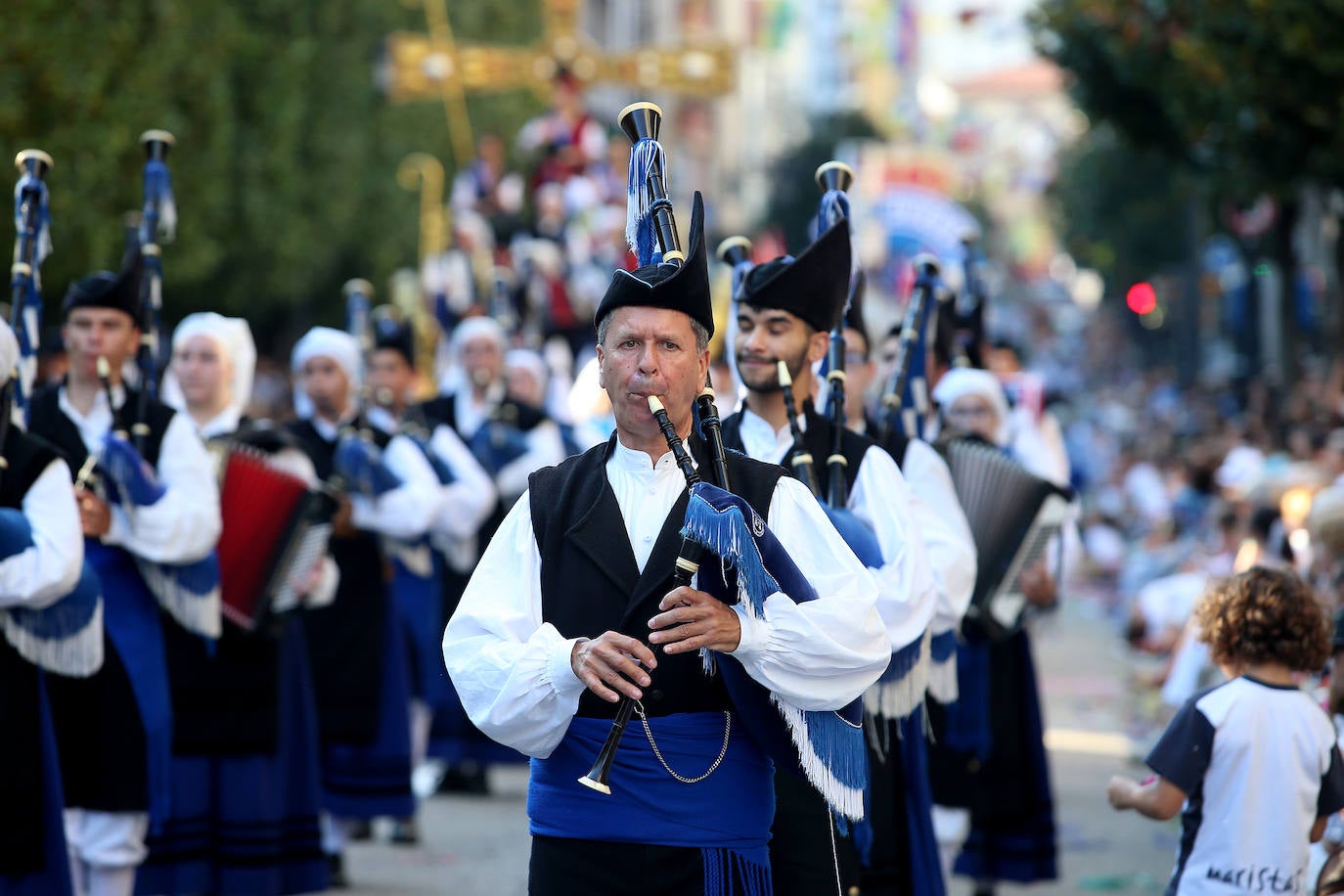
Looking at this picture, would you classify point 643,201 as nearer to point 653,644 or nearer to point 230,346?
point 653,644

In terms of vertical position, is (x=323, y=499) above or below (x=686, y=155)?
below

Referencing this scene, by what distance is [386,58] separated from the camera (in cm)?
2212

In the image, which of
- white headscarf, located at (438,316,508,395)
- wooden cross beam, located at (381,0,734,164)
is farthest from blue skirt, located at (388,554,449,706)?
wooden cross beam, located at (381,0,734,164)

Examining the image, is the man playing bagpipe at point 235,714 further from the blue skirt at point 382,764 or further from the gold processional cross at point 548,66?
the gold processional cross at point 548,66

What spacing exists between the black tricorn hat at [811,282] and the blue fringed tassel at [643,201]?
2.92 ft

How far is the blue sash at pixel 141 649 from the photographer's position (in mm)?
6473

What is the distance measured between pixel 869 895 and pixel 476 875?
3.10 meters

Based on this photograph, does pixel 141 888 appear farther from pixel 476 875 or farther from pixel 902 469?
pixel 902 469

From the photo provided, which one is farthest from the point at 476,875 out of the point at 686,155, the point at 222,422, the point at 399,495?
the point at 686,155

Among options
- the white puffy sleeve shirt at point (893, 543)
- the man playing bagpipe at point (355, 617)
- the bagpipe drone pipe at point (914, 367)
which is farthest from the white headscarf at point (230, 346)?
the white puffy sleeve shirt at point (893, 543)

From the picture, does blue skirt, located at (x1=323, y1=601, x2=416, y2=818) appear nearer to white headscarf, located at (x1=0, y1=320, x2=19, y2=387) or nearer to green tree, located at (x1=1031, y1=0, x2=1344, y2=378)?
white headscarf, located at (x1=0, y1=320, x2=19, y2=387)

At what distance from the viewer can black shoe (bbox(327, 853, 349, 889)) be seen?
830 centimetres

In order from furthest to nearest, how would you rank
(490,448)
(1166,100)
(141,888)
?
(1166,100) → (490,448) → (141,888)

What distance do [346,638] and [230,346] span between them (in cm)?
169
